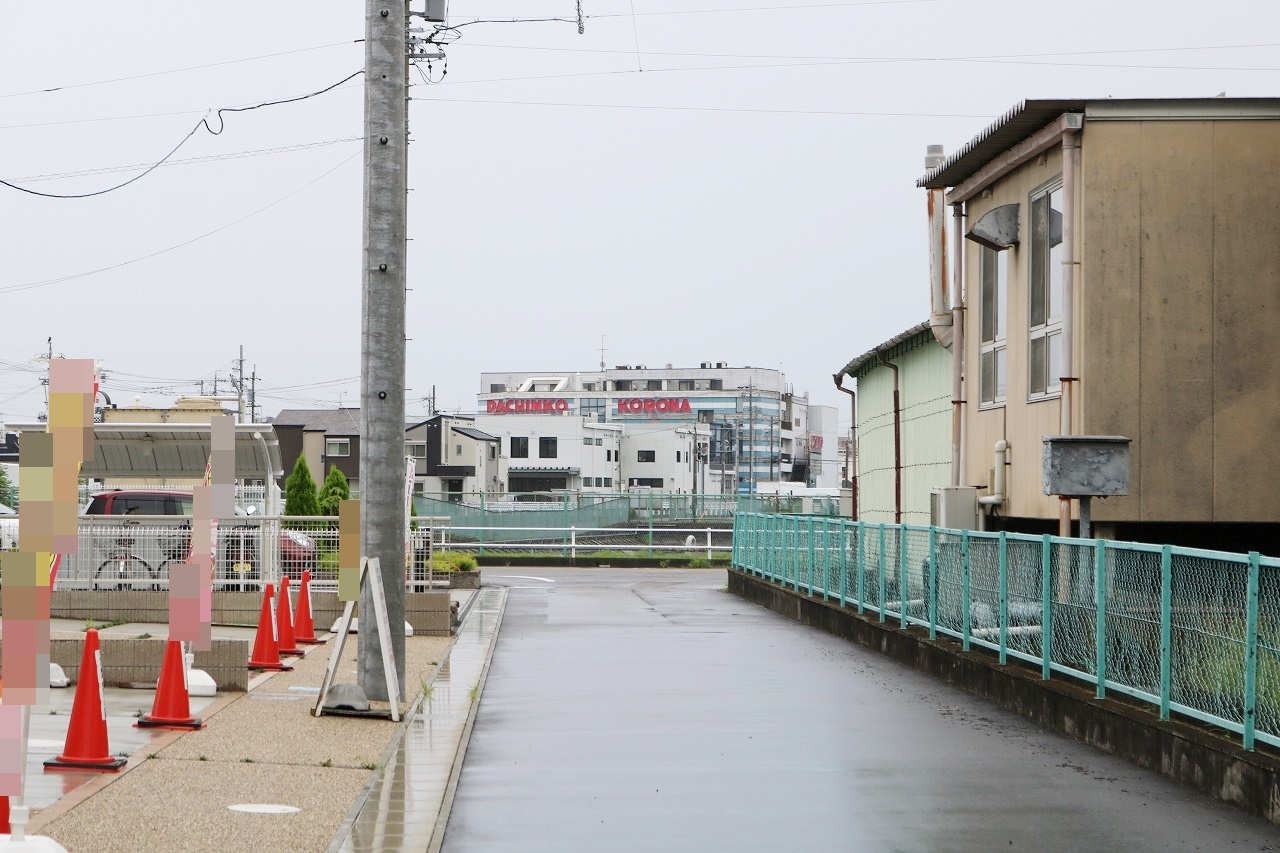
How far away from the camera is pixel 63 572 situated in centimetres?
1895

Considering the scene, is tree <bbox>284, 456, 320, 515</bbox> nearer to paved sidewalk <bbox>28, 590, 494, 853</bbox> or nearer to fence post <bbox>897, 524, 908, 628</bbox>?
fence post <bbox>897, 524, 908, 628</bbox>

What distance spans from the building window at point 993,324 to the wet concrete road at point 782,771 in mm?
A: 3656

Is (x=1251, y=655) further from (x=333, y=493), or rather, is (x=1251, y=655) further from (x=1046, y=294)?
(x=333, y=493)

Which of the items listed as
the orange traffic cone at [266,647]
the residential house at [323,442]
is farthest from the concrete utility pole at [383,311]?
the residential house at [323,442]

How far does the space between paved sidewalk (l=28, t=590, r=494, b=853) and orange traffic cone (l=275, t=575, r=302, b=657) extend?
10.7 feet

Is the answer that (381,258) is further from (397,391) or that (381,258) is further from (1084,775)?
(1084,775)

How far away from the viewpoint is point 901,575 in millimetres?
16828

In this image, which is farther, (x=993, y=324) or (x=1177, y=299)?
(x=993, y=324)

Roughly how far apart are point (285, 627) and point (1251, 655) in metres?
10.5

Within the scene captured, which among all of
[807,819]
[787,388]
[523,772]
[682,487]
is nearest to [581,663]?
[523,772]

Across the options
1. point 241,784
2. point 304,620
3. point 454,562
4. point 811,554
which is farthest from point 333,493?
point 241,784

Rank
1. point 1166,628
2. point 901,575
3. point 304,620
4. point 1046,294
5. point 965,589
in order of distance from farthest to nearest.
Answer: point 304,620 < point 901,575 < point 1046,294 < point 965,589 < point 1166,628

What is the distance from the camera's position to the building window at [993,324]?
17.3 metres

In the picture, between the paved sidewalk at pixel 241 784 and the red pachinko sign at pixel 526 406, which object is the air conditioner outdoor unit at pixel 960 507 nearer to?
the paved sidewalk at pixel 241 784
